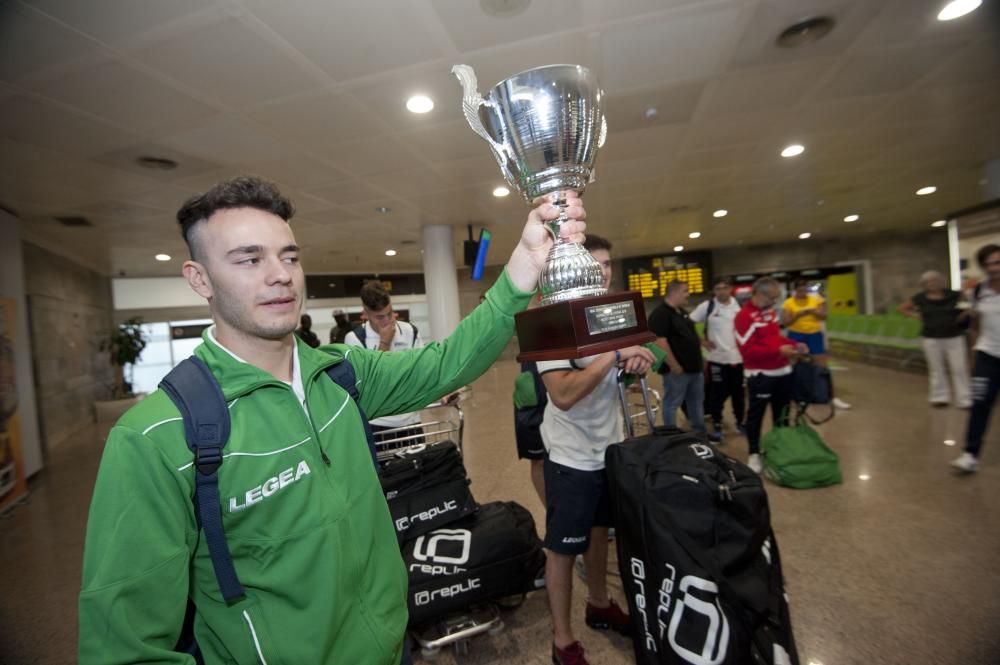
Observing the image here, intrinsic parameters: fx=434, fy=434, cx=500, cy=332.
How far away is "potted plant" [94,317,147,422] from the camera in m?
8.12

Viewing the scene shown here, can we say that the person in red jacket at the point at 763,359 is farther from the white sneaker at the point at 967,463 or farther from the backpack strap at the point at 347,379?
the backpack strap at the point at 347,379

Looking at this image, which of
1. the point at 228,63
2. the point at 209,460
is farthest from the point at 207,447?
the point at 228,63

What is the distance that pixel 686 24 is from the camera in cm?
244

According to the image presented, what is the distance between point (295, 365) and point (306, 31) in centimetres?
212

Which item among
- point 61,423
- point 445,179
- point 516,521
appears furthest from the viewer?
point 61,423

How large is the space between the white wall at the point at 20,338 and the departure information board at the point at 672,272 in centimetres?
1169

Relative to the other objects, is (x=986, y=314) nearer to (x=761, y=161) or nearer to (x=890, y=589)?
(x=890, y=589)

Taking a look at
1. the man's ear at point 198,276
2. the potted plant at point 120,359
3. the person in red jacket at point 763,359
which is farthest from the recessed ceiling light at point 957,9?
the potted plant at point 120,359

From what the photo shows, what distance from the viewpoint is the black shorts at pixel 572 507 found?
152 centimetres

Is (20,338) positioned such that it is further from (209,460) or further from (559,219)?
(559,219)

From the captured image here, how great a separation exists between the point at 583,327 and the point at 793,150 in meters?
5.15

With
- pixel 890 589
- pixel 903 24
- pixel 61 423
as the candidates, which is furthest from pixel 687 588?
pixel 61 423

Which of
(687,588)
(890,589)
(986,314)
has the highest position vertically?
(986,314)

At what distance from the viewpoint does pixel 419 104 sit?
3.07m
